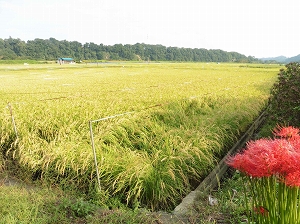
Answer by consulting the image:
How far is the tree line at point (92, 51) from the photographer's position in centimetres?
7825

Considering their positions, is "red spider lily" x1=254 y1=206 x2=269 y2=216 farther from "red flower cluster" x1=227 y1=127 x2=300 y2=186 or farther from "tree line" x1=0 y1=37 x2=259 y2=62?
"tree line" x1=0 y1=37 x2=259 y2=62

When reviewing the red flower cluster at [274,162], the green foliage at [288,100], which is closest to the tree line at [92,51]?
the green foliage at [288,100]

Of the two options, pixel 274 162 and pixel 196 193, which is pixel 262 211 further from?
pixel 196 193

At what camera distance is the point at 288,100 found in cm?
557

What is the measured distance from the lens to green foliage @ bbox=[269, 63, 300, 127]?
17.8 feet

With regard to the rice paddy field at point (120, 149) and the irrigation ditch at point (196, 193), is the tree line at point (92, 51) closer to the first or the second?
the rice paddy field at point (120, 149)

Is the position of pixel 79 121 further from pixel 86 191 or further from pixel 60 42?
pixel 60 42

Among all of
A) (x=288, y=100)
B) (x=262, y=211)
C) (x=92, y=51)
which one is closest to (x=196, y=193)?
(x=262, y=211)

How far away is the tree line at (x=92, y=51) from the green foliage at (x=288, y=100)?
257 feet

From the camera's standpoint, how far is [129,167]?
326cm

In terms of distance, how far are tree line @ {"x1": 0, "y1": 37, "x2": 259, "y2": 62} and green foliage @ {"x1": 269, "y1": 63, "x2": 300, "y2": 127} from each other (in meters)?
78.3

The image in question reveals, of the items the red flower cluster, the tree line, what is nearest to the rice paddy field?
the red flower cluster

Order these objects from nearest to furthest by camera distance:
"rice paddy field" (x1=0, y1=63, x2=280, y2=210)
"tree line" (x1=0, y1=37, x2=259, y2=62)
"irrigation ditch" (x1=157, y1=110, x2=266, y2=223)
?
"irrigation ditch" (x1=157, y1=110, x2=266, y2=223), "rice paddy field" (x1=0, y1=63, x2=280, y2=210), "tree line" (x1=0, y1=37, x2=259, y2=62)

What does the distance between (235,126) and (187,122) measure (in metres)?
1.28
